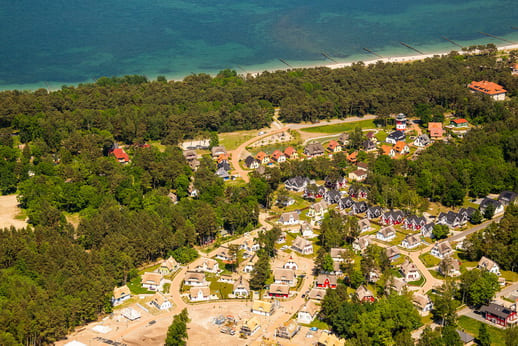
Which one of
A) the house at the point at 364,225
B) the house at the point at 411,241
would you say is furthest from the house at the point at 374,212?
the house at the point at 411,241

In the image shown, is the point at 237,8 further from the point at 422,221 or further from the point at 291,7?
the point at 422,221

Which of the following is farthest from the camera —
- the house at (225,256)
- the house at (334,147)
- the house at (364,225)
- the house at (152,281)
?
the house at (334,147)

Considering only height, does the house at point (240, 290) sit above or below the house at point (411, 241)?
below

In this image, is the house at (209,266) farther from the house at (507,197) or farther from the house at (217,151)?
the house at (507,197)

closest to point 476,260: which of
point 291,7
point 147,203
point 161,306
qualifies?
point 161,306

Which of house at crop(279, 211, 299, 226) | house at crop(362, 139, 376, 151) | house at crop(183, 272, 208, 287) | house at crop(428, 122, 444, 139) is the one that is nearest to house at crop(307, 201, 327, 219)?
house at crop(279, 211, 299, 226)

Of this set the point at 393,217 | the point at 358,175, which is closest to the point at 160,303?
the point at 393,217

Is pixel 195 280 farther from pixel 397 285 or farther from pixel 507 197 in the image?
pixel 507 197
